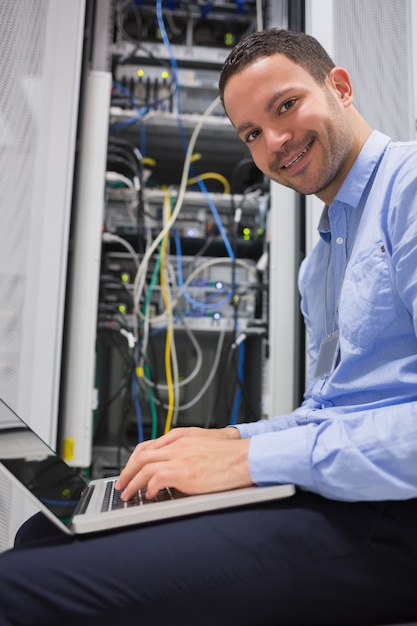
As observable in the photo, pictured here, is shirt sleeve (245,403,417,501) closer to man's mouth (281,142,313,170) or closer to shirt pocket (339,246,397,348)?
shirt pocket (339,246,397,348)

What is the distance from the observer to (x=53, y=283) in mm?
1512

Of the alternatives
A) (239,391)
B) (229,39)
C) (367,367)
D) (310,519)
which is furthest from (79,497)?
(229,39)

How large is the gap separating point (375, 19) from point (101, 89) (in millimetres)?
Answer: 956

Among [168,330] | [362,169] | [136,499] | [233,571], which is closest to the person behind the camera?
[233,571]

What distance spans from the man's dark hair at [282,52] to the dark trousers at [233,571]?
2.61 ft

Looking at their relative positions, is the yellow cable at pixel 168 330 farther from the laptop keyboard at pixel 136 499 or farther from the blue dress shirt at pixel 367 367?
the laptop keyboard at pixel 136 499

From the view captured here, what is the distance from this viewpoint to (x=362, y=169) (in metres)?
0.86

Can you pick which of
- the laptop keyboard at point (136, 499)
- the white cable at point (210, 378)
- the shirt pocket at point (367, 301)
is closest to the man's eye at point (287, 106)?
the shirt pocket at point (367, 301)

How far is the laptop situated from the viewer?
542 mm

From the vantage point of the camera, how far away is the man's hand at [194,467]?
59 centimetres

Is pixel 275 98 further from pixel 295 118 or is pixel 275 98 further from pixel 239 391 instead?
pixel 239 391

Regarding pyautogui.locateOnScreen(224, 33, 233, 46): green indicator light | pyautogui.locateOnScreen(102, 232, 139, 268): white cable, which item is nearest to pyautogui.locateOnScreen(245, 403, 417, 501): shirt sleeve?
pyautogui.locateOnScreen(102, 232, 139, 268): white cable

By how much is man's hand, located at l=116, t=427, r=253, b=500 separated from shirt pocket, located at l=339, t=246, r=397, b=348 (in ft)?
0.82

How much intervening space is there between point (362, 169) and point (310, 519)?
0.60 meters
